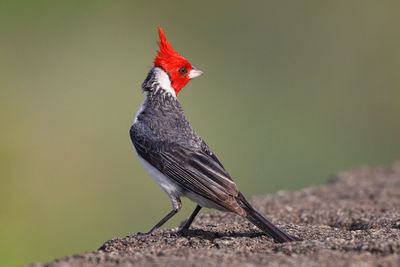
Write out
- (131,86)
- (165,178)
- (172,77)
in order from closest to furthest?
1. (165,178)
2. (172,77)
3. (131,86)

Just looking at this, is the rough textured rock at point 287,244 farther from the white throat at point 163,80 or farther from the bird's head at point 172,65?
the bird's head at point 172,65

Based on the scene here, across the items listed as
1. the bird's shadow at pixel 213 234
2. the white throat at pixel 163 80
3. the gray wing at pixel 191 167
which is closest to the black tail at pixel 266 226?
the gray wing at pixel 191 167

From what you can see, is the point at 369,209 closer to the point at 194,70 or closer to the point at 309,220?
the point at 309,220

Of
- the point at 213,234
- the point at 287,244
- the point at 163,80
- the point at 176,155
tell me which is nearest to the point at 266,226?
the point at 287,244

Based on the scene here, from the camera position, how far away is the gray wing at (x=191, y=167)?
192 inches

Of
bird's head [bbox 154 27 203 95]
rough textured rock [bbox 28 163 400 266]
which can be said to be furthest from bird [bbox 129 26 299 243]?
rough textured rock [bbox 28 163 400 266]

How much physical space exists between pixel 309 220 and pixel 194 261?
261 cm

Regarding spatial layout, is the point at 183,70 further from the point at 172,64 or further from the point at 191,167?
the point at 191,167

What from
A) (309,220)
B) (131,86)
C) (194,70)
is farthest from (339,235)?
(131,86)

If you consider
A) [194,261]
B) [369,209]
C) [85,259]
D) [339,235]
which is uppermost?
[369,209]

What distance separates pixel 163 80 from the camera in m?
5.85

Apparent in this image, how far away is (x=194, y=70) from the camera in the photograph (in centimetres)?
595

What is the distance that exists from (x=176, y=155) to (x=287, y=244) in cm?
134

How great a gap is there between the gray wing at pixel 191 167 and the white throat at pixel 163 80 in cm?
68
